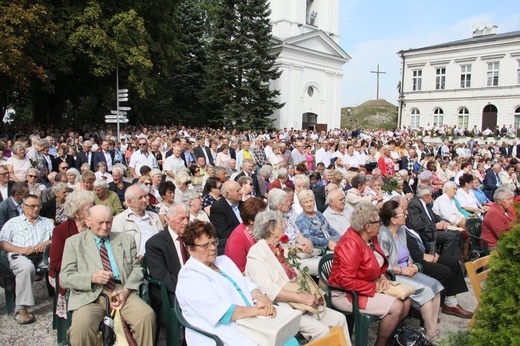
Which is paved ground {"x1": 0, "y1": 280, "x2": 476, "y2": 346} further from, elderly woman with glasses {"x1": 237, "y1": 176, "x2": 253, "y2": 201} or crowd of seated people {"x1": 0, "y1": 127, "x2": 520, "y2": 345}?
elderly woman with glasses {"x1": 237, "y1": 176, "x2": 253, "y2": 201}

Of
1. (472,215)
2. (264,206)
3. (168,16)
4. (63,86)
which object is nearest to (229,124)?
(168,16)

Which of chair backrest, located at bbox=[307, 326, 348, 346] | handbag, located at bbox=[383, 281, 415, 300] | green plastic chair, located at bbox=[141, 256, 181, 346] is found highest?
chair backrest, located at bbox=[307, 326, 348, 346]

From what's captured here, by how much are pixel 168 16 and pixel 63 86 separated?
758 centimetres

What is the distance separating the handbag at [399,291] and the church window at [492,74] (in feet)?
145

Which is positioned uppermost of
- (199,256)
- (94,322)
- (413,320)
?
(199,256)

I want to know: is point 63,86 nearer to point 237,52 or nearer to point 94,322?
point 237,52

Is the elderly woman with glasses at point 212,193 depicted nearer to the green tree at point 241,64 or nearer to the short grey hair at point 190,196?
the short grey hair at point 190,196

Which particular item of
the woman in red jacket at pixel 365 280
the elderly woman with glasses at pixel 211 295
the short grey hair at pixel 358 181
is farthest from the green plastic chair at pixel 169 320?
the short grey hair at pixel 358 181

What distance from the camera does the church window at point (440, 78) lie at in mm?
45312

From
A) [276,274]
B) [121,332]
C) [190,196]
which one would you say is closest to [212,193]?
[190,196]

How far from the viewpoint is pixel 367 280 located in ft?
13.7

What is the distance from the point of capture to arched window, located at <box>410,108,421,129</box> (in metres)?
47.2

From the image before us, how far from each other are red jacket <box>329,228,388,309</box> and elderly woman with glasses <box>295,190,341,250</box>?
4.86ft

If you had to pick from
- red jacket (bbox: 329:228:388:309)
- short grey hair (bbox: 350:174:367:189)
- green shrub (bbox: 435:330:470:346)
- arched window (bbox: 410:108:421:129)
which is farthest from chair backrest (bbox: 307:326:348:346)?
arched window (bbox: 410:108:421:129)
